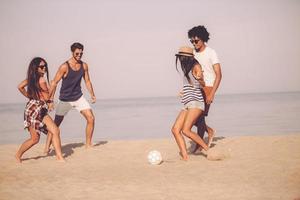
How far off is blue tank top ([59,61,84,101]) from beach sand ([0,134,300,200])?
3.95 feet

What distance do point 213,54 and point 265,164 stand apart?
211cm

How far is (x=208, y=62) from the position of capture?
307 inches

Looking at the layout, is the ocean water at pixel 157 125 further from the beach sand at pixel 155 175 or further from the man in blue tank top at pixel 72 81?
the beach sand at pixel 155 175

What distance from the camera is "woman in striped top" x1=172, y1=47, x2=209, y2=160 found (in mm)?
7383

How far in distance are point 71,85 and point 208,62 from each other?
9.29 feet

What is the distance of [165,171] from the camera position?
6.82 meters

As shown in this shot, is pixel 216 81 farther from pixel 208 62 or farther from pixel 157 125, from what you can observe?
pixel 157 125

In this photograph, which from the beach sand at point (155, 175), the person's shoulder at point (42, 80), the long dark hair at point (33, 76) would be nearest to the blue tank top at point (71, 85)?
the person's shoulder at point (42, 80)

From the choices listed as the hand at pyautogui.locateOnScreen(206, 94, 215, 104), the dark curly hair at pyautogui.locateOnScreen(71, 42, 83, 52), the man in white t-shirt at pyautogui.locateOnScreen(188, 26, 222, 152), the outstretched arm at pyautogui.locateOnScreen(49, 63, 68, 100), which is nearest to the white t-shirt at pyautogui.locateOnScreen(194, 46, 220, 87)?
the man in white t-shirt at pyautogui.locateOnScreen(188, 26, 222, 152)

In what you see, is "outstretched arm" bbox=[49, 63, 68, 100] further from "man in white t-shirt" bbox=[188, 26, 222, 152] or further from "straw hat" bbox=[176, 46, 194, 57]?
"man in white t-shirt" bbox=[188, 26, 222, 152]

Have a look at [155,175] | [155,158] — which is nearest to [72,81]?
[155,158]

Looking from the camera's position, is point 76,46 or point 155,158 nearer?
point 155,158

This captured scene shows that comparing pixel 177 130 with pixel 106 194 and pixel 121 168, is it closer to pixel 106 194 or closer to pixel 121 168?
pixel 121 168

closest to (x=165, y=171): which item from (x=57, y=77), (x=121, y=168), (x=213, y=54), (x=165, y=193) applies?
(x=121, y=168)
